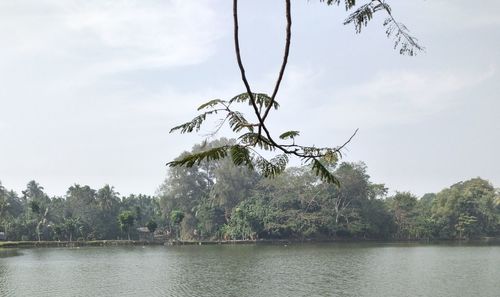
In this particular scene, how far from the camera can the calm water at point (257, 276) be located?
64.4ft

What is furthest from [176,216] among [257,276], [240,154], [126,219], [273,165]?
[240,154]

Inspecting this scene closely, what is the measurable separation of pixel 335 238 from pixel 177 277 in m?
31.4

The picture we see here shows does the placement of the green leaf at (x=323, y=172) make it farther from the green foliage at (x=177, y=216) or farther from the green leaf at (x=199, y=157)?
the green foliage at (x=177, y=216)

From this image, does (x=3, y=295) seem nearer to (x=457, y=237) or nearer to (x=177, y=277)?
(x=177, y=277)

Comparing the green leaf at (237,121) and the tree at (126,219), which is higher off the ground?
the green leaf at (237,121)

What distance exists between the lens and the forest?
49.7 metres

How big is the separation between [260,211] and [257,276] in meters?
26.9

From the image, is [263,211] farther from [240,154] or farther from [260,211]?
[240,154]

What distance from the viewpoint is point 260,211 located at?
166 feet

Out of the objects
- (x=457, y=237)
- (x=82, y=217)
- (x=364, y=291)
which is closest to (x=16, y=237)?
(x=82, y=217)

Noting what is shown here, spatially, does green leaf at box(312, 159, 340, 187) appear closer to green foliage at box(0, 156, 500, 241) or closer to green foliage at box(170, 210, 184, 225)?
green foliage at box(0, 156, 500, 241)

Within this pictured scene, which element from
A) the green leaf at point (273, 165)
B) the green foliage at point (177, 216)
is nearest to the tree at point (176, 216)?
the green foliage at point (177, 216)

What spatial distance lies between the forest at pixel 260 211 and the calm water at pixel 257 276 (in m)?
16.1

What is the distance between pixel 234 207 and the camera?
5428 cm
